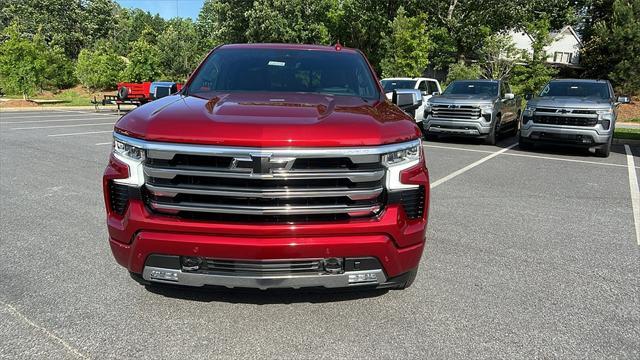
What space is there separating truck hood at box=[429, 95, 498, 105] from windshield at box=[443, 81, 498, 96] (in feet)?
2.02

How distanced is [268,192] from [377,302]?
127 centimetres

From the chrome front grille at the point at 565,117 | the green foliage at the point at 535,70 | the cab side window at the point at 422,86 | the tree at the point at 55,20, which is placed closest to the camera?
the chrome front grille at the point at 565,117

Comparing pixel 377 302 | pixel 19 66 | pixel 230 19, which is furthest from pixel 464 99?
pixel 230 19

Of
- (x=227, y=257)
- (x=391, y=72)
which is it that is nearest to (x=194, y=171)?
(x=227, y=257)

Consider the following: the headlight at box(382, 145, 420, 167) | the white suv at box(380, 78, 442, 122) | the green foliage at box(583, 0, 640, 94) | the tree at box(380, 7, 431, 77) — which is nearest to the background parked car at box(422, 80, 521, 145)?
the white suv at box(380, 78, 442, 122)

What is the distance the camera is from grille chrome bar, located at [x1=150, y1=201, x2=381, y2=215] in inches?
105

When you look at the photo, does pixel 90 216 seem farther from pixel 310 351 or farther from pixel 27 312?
pixel 310 351

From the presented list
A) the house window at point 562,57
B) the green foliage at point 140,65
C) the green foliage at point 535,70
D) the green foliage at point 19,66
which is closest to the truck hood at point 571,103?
the green foliage at point 535,70

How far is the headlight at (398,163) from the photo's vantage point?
9.16ft

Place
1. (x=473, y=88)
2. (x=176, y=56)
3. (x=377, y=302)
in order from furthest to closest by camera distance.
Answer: (x=176, y=56), (x=473, y=88), (x=377, y=302)

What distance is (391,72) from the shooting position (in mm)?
28484

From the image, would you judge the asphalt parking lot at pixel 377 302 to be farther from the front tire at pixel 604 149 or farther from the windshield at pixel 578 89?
the windshield at pixel 578 89

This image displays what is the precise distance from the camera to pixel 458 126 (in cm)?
1248

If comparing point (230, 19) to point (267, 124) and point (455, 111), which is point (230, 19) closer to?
point (455, 111)
